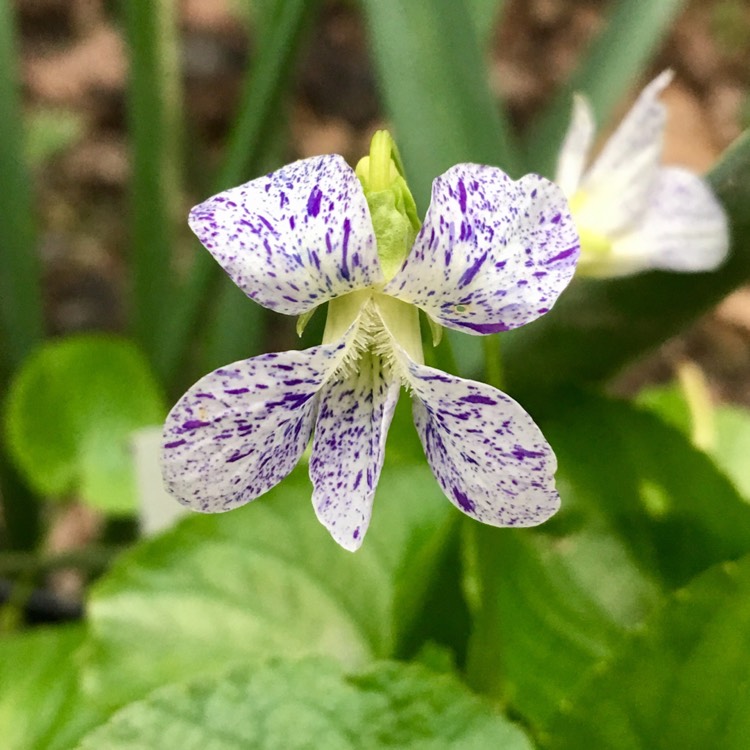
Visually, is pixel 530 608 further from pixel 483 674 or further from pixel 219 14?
pixel 219 14

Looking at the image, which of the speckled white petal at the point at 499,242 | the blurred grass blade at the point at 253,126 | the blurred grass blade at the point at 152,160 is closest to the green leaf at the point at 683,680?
the speckled white petal at the point at 499,242

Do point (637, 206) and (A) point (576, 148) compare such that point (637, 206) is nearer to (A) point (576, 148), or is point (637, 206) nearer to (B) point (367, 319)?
(A) point (576, 148)

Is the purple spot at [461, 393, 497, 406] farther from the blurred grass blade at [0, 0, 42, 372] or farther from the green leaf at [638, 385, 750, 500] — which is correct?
the blurred grass blade at [0, 0, 42, 372]

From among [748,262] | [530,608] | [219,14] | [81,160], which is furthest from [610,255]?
[219,14]

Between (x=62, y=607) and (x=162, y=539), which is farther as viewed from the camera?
(x=62, y=607)

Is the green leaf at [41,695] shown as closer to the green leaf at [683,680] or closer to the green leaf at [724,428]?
the green leaf at [683,680]
